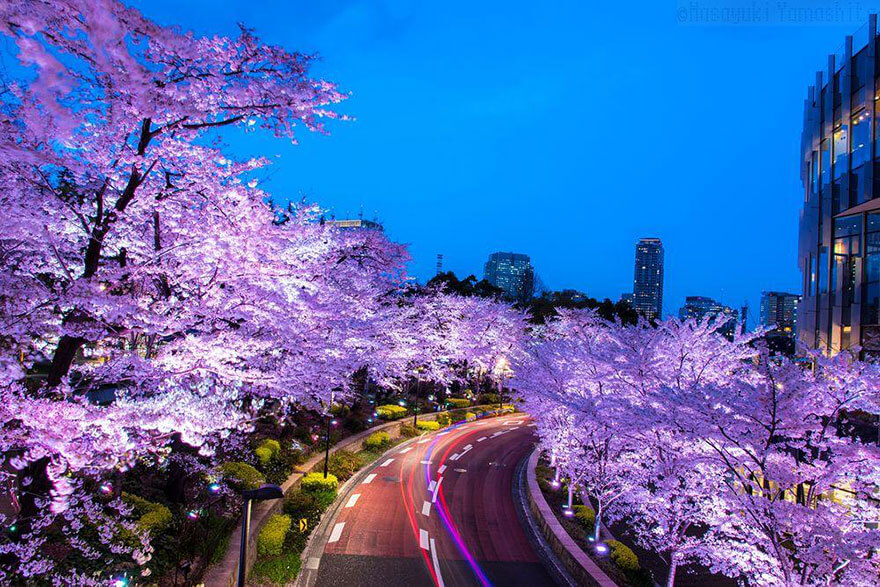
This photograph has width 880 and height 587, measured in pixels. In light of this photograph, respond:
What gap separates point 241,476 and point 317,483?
2857mm

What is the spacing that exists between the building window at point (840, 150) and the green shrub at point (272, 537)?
88.7ft

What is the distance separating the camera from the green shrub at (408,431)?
26.0m

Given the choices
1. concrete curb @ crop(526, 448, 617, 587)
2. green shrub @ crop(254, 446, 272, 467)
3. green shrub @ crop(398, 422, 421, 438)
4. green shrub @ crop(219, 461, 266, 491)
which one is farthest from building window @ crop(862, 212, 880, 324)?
green shrub @ crop(254, 446, 272, 467)

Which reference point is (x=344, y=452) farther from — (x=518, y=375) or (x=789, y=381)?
(x=789, y=381)

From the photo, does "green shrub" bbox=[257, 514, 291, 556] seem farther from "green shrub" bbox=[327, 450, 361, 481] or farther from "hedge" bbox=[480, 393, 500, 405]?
"hedge" bbox=[480, 393, 500, 405]

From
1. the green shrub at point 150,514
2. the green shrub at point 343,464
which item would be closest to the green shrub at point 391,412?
the green shrub at point 343,464

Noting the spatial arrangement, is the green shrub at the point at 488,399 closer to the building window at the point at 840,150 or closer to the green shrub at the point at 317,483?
the green shrub at the point at 317,483

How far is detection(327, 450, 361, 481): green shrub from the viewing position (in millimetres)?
17505

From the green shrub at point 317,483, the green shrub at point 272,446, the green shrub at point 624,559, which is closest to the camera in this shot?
the green shrub at point 624,559

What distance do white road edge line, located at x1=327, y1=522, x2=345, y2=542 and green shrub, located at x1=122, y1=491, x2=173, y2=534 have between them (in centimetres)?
492

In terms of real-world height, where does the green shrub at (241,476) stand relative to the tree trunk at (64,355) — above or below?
below

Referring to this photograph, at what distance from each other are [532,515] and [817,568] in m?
11.1

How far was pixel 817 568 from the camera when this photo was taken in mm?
6359

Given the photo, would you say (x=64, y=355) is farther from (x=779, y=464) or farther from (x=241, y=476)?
(x=779, y=464)
